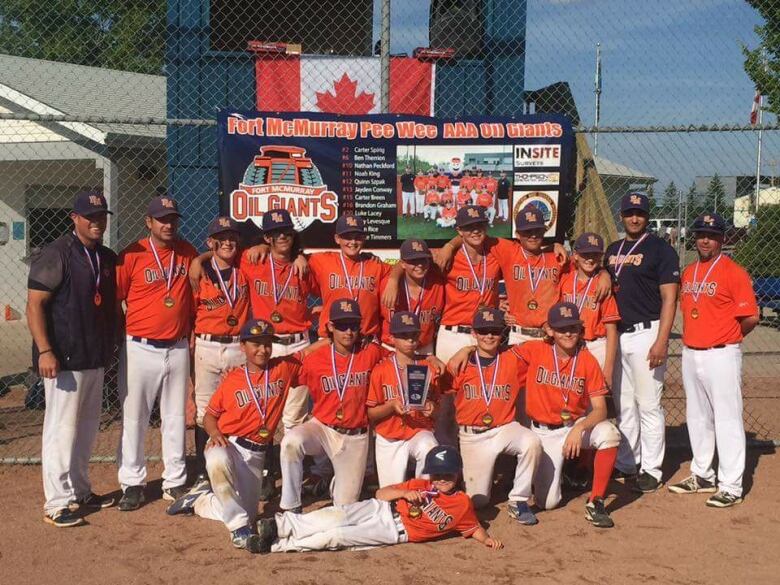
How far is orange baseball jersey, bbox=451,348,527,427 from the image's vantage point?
17.7ft

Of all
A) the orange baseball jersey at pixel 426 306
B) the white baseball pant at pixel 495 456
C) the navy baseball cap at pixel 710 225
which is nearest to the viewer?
the white baseball pant at pixel 495 456

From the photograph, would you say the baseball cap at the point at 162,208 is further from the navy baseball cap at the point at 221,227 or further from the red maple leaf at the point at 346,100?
the red maple leaf at the point at 346,100

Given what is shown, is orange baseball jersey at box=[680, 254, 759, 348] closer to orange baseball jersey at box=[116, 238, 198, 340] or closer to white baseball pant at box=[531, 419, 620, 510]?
white baseball pant at box=[531, 419, 620, 510]

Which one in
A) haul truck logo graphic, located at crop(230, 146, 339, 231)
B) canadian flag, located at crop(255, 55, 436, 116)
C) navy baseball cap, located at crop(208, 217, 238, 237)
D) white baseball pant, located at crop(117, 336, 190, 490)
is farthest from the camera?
canadian flag, located at crop(255, 55, 436, 116)

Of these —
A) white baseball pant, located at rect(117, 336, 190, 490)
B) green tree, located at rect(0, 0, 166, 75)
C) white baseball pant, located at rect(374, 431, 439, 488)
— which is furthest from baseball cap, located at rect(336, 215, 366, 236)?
green tree, located at rect(0, 0, 166, 75)

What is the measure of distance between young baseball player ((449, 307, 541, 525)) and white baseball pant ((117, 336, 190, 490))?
5.94 feet

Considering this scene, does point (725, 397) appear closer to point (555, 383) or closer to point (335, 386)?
point (555, 383)

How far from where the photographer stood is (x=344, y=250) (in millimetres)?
5730

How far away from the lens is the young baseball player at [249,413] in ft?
16.2

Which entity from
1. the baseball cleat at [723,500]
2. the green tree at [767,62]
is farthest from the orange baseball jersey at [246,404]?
the green tree at [767,62]

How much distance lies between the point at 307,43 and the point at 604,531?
8.40 meters

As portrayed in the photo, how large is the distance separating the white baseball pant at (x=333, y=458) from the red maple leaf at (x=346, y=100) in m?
3.36

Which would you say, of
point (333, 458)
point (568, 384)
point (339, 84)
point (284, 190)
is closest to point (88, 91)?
point (339, 84)

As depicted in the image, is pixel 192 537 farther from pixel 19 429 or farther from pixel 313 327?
pixel 19 429
